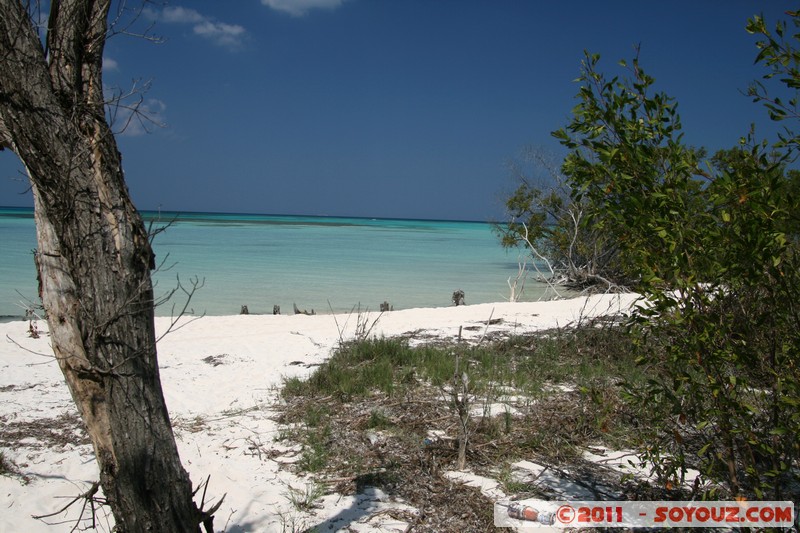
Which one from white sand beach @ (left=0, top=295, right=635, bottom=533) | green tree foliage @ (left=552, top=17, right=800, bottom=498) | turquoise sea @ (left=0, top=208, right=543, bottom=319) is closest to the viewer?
green tree foliage @ (left=552, top=17, right=800, bottom=498)

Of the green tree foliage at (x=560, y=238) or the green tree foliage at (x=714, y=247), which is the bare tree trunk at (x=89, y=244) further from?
the green tree foliage at (x=560, y=238)

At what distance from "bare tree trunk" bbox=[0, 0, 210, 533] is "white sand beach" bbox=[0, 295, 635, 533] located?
A: 41.5 inches

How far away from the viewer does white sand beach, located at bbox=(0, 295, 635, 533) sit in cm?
343

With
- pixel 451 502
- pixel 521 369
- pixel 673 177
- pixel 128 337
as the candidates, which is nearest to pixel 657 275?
pixel 673 177

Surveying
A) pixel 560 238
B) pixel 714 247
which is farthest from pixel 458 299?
pixel 714 247

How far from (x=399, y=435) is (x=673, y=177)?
2945mm

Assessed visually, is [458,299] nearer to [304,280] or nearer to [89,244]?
[304,280]

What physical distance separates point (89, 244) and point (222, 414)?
11.2ft

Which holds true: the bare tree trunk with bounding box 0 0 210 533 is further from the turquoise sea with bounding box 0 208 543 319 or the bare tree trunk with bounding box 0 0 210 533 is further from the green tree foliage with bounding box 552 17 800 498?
the turquoise sea with bounding box 0 208 543 319

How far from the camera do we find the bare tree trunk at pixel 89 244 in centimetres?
224

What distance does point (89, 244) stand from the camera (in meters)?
2.29

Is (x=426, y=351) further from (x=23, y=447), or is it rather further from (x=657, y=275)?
(x=657, y=275)

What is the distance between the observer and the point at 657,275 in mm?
2459

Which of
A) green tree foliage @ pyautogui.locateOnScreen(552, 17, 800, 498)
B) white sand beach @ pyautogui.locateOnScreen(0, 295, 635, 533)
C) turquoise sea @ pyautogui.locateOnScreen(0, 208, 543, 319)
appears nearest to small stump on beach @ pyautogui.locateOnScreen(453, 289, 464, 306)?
turquoise sea @ pyautogui.locateOnScreen(0, 208, 543, 319)
